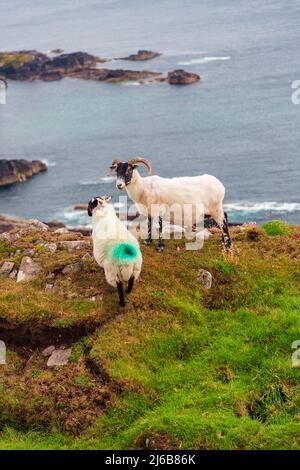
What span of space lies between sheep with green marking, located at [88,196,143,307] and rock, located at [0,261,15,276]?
11.7 ft

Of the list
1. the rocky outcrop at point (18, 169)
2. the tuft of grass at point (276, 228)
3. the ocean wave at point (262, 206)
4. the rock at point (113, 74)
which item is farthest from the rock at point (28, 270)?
the rock at point (113, 74)

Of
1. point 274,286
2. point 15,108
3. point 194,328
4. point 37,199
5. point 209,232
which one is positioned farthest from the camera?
point 15,108

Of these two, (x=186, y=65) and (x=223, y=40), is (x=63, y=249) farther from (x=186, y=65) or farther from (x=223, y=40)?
(x=223, y=40)

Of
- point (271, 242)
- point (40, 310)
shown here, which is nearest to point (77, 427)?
point (40, 310)

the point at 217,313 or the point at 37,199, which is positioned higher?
the point at 217,313

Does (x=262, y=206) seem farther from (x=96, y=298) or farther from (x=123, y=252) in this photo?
(x=123, y=252)

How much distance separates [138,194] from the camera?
17422mm

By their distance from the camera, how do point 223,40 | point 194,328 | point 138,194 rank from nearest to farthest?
point 194,328 < point 138,194 < point 223,40

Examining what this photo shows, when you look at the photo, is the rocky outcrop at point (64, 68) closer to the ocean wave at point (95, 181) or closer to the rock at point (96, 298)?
the ocean wave at point (95, 181)

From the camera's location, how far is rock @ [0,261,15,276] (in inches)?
684

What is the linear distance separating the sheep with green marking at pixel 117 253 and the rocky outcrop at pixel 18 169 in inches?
2474

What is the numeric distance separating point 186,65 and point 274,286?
114 meters

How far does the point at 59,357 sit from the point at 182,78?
102653 millimetres

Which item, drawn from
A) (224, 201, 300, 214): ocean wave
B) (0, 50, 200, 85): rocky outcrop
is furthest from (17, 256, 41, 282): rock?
(0, 50, 200, 85): rocky outcrop
